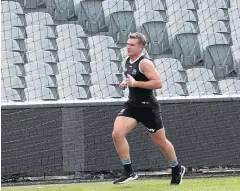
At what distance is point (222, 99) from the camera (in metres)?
8.42

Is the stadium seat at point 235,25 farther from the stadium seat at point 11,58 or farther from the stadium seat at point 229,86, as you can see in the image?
the stadium seat at point 11,58

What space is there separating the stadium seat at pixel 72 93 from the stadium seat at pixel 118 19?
149 centimetres

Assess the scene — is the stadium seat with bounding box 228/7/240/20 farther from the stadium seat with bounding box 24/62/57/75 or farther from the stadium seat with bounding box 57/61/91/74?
the stadium seat with bounding box 24/62/57/75

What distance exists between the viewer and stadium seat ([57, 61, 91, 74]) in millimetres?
9352

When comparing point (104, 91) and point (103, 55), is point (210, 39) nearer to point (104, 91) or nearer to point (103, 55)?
point (103, 55)

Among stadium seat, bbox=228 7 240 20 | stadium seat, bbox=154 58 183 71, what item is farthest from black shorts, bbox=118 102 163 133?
stadium seat, bbox=228 7 240 20

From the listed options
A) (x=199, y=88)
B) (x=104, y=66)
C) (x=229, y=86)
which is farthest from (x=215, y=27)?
(x=104, y=66)

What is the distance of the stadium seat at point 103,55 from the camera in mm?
9607

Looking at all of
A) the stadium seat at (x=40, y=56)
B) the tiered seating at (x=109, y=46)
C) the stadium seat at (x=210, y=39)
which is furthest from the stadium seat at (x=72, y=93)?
the stadium seat at (x=210, y=39)

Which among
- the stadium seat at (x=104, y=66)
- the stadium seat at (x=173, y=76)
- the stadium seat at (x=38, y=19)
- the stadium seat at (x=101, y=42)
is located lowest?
the stadium seat at (x=173, y=76)

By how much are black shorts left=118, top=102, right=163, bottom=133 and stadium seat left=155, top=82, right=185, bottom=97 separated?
2949 mm

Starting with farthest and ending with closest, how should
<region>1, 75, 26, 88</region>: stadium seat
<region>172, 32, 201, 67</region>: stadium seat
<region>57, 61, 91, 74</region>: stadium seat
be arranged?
<region>172, 32, 201, 67</region>: stadium seat → <region>57, 61, 91, 74</region>: stadium seat → <region>1, 75, 26, 88</region>: stadium seat

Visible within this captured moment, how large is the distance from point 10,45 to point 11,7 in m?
0.98

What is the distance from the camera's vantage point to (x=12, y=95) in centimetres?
862
